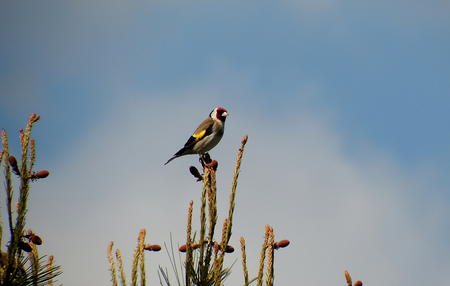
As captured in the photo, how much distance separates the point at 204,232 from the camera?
13.2 feet

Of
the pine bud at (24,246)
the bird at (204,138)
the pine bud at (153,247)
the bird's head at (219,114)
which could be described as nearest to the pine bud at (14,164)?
the pine bud at (24,246)

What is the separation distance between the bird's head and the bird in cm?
27

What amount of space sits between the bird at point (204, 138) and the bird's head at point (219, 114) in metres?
0.27

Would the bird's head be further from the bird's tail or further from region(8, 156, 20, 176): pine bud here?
region(8, 156, 20, 176): pine bud

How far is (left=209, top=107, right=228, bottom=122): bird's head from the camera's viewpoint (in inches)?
586

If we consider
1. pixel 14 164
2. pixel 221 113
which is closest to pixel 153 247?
pixel 14 164

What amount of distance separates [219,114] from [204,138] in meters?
1.49

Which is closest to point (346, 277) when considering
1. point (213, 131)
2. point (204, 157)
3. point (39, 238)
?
point (39, 238)

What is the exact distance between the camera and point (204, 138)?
45.3ft

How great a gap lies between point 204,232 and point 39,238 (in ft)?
3.67

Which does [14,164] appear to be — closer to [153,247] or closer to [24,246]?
[24,246]

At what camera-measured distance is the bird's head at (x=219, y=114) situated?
1489cm

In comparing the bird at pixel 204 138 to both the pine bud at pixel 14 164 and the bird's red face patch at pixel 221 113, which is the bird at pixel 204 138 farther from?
the pine bud at pixel 14 164

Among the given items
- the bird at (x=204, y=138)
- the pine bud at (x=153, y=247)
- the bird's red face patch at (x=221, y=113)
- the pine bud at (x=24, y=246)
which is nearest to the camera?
the pine bud at (x=24, y=246)
